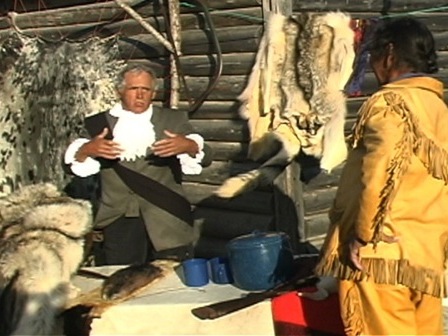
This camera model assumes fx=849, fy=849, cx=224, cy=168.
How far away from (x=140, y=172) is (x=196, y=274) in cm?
84

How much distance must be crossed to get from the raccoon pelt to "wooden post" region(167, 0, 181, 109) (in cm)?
211

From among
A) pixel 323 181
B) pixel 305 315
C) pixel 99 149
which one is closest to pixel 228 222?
pixel 323 181

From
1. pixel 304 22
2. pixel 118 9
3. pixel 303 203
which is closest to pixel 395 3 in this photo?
pixel 304 22

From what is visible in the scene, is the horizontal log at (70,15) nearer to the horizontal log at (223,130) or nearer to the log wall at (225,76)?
the log wall at (225,76)

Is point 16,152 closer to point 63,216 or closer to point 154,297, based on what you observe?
point 63,216

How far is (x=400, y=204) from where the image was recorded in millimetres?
3271

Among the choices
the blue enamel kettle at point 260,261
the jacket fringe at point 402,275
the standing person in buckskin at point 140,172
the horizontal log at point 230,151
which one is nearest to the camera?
the jacket fringe at point 402,275

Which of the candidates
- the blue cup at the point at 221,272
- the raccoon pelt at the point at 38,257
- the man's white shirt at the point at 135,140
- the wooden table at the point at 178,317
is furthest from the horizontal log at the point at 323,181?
the wooden table at the point at 178,317

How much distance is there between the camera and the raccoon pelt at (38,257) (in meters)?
4.37

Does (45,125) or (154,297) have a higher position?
(45,125)

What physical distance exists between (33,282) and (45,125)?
3298mm

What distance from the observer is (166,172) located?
5.00 m

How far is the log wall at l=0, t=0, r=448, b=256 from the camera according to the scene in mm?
6715

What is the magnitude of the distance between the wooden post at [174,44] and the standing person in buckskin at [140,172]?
6.32 feet
